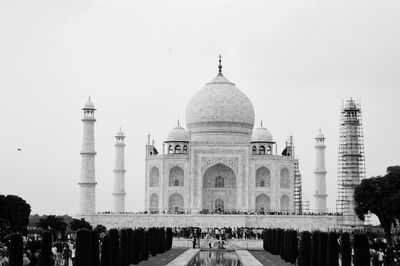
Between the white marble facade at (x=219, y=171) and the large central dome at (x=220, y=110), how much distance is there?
5cm

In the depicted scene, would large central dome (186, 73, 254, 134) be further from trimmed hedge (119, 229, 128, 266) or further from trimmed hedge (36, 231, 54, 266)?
trimmed hedge (36, 231, 54, 266)

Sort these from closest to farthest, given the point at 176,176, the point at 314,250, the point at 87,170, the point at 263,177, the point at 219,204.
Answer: the point at 314,250 < the point at 87,170 < the point at 263,177 < the point at 219,204 < the point at 176,176

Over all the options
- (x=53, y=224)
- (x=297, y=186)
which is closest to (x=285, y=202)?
(x=297, y=186)

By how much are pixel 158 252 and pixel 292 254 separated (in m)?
5.93

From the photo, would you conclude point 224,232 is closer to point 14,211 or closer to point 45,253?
point 14,211

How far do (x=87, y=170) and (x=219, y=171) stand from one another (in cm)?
743

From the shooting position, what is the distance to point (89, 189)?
3909 cm

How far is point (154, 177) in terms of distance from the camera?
42875mm

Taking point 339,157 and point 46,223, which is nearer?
point 46,223

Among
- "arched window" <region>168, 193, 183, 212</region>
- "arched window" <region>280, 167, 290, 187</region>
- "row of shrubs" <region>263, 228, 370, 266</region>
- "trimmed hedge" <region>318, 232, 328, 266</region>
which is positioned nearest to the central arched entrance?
"arched window" <region>168, 193, 183, 212</region>

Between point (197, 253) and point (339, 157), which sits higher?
point (339, 157)

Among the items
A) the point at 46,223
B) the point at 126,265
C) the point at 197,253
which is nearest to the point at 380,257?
the point at 126,265

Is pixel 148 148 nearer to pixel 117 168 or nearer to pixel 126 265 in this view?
pixel 117 168

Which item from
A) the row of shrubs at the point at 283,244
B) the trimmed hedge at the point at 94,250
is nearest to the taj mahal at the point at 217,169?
the row of shrubs at the point at 283,244
